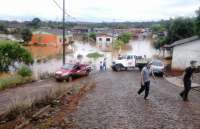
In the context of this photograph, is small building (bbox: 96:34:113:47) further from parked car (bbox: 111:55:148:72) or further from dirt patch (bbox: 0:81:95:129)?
dirt patch (bbox: 0:81:95:129)

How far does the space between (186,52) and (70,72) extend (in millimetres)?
15161

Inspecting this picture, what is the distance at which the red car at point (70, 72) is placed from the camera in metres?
36.2

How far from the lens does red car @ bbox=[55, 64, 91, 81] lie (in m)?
A: 36.2

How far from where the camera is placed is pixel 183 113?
13711 mm

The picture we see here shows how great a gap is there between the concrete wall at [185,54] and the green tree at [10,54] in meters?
22.1

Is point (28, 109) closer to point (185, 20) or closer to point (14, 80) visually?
point (14, 80)

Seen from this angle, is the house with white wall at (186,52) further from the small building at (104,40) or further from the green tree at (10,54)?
the small building at (104,40)

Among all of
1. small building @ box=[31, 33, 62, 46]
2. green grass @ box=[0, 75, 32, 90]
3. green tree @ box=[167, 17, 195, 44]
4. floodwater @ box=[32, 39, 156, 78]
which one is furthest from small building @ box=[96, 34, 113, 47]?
green grass @ box=[0, 75, 32, 90]

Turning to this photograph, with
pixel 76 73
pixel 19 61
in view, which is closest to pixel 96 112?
pixel 76 73

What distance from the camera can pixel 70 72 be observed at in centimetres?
3725

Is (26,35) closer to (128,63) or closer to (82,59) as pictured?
(82,59)

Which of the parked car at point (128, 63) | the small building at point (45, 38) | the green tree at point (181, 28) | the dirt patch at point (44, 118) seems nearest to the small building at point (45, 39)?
the small building at point (45, 38)

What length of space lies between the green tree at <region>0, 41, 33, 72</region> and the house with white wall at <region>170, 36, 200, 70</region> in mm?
22140

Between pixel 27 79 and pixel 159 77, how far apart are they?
1378cm
